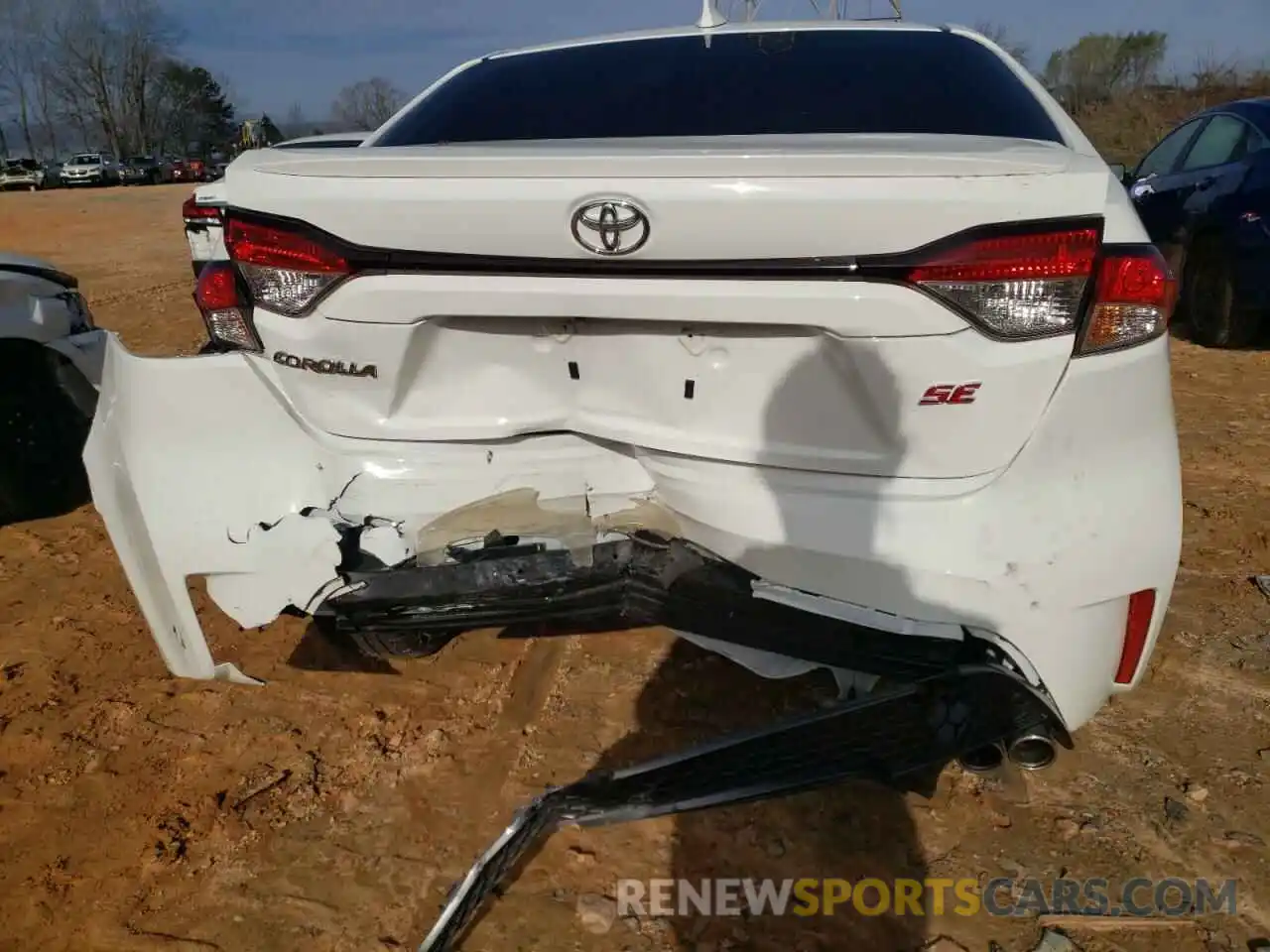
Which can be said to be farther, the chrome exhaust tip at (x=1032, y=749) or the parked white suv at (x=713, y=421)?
the chrome exhaust tip at (x=1032, y=749)

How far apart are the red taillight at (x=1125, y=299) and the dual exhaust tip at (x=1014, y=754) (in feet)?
2.60

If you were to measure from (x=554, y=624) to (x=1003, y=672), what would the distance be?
0.89 metres

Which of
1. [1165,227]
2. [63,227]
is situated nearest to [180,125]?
[63,227]

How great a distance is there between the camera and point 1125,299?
1.71 m

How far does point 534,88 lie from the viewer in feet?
8.57

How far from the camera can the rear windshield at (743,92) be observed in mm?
2213

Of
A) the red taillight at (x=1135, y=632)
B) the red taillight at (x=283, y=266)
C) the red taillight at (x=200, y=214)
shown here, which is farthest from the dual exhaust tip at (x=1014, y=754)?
the red taillight at (x=200, y=214)

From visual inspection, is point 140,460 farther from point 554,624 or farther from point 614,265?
point 614,265

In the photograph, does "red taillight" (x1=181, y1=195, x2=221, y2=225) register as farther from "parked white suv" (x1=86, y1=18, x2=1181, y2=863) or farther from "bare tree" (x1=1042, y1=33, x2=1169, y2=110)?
"bare tree" (x1=1042, y1=33, x2=1169, y2=110)

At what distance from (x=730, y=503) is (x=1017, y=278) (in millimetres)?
664

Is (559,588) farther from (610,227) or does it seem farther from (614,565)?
(610,227)

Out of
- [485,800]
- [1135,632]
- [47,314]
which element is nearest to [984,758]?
[1135,632]

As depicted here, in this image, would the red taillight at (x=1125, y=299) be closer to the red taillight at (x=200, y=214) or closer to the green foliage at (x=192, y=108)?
the red taillight at (x=200, y=214)

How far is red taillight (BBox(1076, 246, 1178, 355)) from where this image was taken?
1694 millimetres
